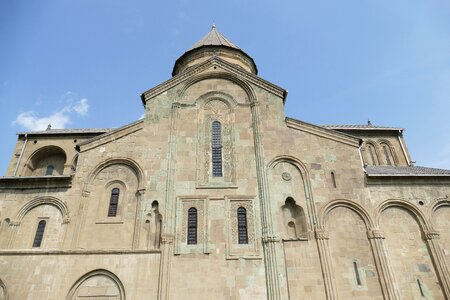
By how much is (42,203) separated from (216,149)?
22.9ft

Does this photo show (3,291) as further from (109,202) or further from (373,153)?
(373,153)

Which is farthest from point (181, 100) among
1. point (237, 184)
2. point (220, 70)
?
point (237, 184)

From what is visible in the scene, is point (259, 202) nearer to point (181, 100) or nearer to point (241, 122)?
point (241, 122)

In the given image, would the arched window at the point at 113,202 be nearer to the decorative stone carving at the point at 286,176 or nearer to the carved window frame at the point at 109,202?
the carved window frame at the point at 109,202

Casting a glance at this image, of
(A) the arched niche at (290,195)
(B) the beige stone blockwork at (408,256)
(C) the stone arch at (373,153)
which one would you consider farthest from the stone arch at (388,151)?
(A) the arched niche at (290,195)

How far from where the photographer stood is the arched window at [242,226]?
11602 millimetres

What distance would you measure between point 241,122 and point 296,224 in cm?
486

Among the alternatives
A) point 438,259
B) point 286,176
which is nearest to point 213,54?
point 286,176

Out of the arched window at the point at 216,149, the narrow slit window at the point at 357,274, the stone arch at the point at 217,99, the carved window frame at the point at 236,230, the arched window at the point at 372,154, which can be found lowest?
the narrow slit window at the point at 357,274

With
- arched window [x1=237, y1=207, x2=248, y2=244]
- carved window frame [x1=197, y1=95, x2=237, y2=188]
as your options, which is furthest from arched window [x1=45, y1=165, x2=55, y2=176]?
arched window [x1=237, y1=207, x2=248, y2=244]

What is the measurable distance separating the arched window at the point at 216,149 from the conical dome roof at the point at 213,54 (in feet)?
22.1

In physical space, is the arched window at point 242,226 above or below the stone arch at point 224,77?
below

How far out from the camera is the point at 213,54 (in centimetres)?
1933

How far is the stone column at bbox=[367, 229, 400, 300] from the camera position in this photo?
10680mm
